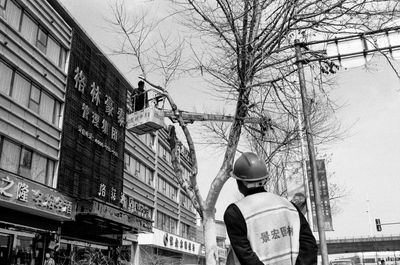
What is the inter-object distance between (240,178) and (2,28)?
564 inches

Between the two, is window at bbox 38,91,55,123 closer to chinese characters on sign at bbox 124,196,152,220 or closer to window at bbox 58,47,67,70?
window at bbox 58,47,67,70

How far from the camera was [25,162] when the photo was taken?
614 inches

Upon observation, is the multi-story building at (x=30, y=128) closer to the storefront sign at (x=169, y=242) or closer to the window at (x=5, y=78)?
the window at (x=5, y=78)

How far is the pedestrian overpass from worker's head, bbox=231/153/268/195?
53119 millimetres

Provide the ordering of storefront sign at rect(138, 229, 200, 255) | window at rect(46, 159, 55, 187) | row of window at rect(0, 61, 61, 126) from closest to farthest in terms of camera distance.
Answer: row of window at rect(0, 61, 61, 126) → window at rect(46, 159, 55, 187) → storefront sign at rect(138, 229, 200, 255)

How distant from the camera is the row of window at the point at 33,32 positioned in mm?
15013

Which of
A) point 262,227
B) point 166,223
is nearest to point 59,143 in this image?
point 262,227

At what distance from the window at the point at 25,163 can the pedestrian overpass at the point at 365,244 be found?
43897 mm

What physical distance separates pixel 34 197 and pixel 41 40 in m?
6.57

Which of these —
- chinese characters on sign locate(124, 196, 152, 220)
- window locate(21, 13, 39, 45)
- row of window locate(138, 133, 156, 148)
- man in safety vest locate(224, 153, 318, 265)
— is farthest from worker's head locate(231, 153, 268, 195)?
row of window locate(138, 133, 156, 148)

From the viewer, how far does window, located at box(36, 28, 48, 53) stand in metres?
16.9

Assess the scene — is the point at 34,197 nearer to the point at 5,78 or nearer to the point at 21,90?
the point at 21,90

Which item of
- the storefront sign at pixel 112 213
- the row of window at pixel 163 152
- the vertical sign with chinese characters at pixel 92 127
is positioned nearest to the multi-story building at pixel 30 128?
the vertical sign with chinese characters at pixel 92 127

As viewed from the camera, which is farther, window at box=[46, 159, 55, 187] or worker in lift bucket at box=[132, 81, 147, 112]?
window at box=[46, 159, 55, 187]
